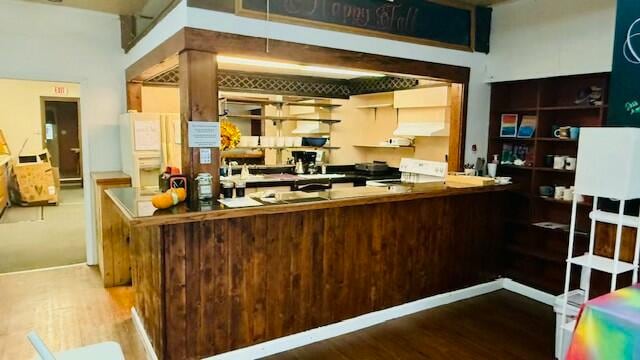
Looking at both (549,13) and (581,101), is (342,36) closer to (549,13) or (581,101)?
(549,13)

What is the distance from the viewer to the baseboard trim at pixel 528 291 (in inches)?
160

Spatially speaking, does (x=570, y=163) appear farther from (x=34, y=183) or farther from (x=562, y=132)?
(x=34, y=183)

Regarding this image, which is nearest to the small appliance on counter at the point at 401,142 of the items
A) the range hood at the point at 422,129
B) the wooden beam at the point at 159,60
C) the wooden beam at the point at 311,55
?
the range hood at the point at 422,129

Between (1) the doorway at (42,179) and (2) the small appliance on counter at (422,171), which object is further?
(1) the doorway at (42,179)

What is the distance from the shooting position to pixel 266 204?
9.57 ft

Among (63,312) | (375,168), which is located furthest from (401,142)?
(63,312)

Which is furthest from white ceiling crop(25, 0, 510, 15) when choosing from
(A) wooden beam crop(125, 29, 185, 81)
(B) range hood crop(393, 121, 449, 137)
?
(B) range hood crop(393, 121, 449, 137)

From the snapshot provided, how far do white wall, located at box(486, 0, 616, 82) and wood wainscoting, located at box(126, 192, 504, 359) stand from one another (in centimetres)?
128

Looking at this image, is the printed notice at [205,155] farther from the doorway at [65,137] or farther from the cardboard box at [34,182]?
the doorway at [65,137]

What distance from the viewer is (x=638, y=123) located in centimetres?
281

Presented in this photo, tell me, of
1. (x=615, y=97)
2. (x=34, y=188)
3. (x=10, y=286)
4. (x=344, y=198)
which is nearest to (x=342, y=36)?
(x=344, y=198)

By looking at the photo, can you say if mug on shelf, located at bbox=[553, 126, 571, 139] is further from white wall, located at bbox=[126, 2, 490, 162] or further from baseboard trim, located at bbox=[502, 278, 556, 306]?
baseboard trim, located at bbox=[502, 278, 556, 306]

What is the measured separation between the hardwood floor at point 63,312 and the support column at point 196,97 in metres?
1.41

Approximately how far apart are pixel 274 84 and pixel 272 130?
56.0 inches
